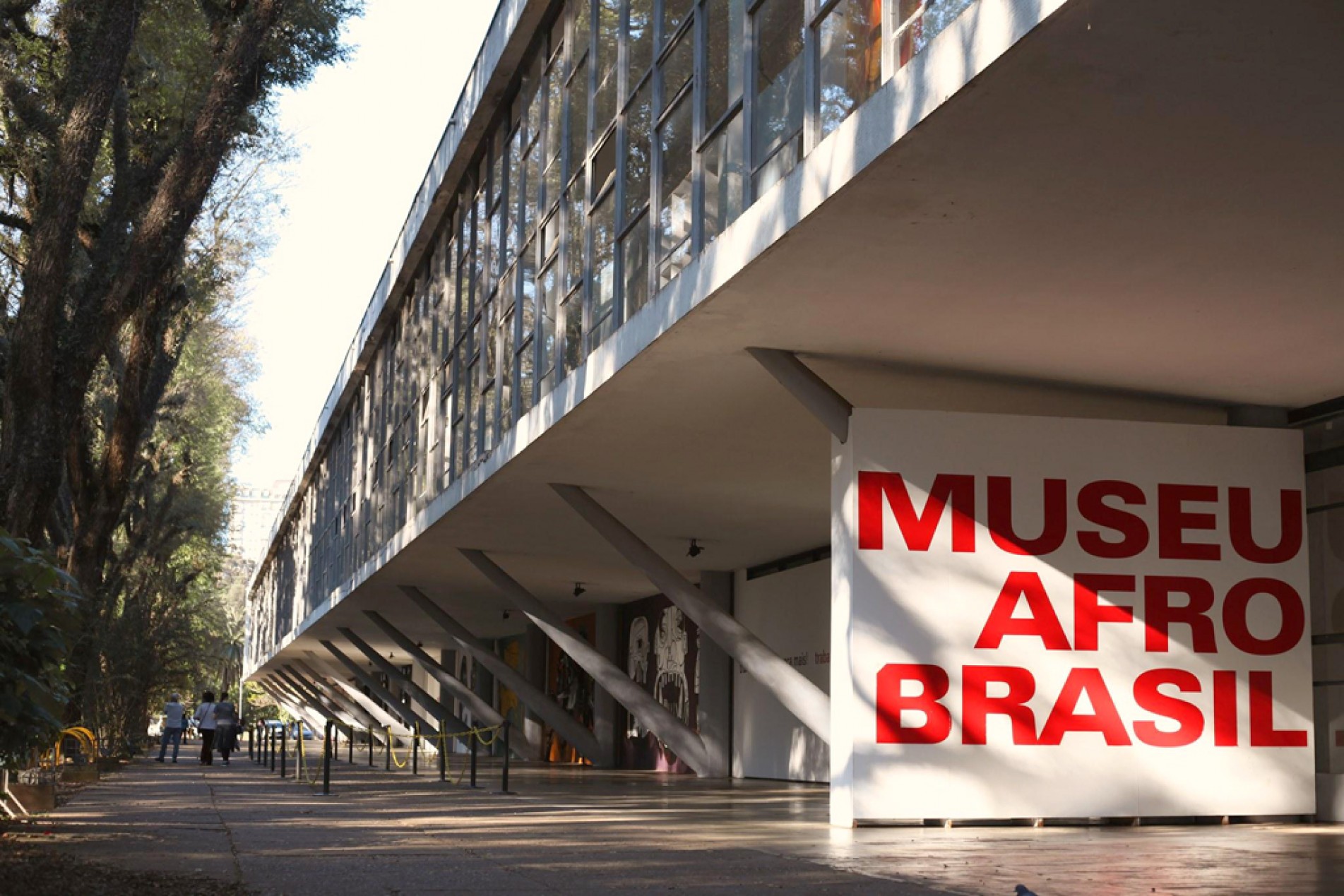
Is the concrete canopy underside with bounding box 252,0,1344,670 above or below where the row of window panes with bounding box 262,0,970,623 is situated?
below

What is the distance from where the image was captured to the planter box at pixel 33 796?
13375 mm

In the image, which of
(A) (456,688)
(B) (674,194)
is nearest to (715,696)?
(A) (456,688)

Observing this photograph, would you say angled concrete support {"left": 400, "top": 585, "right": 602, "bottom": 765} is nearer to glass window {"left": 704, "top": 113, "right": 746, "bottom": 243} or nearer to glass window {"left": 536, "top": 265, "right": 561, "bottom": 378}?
glass window {"left": 536, "top": 265, "right": 561, "bottom": 378}

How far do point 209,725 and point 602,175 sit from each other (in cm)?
2292

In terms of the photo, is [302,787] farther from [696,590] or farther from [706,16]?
[706,16]

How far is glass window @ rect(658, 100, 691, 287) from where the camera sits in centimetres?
1241

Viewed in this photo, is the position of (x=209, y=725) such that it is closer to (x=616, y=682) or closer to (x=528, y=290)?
(x=616, y=682)

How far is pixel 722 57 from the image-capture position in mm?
11852

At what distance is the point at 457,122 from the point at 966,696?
13750 millimetres

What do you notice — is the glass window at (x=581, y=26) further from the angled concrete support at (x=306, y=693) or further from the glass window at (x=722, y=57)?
the angled concrete support at (x=306, y=693)

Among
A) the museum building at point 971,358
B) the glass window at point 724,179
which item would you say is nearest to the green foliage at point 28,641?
the museum building at point 971,358

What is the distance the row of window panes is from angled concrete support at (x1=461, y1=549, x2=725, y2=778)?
2086 millimetres

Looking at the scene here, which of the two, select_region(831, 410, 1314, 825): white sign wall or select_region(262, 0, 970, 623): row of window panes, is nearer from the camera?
select_region(262, 0, 970, 623): row of window panes

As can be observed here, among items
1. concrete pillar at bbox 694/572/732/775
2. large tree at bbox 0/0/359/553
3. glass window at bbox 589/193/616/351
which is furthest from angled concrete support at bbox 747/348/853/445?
concrete pillar at bbox 694/572/732/775
